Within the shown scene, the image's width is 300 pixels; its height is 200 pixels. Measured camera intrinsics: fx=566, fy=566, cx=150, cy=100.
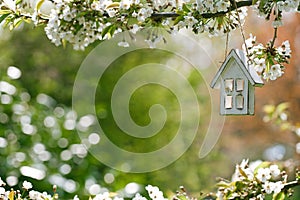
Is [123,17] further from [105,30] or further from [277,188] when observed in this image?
[277,188]

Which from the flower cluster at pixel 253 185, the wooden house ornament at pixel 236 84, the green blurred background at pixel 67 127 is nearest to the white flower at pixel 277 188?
the flower cluster at pixel 253 185

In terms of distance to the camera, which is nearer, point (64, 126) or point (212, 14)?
point (212, 14)

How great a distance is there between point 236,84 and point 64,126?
7.94 ft

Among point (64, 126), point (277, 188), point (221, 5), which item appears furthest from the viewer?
point (64, 126)

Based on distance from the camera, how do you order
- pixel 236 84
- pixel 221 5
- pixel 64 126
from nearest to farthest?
pixel 221 5, pixel 236 84, pixel 64 126

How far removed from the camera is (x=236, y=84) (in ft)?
4.84

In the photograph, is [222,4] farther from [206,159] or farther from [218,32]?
[206,159]

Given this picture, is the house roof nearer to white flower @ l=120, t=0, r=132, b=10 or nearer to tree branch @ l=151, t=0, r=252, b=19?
tree branch @ l=151, t=0, r=252, b=19

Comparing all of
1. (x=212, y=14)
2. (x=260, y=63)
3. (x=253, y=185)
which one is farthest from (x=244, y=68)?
(x=253, y=185)

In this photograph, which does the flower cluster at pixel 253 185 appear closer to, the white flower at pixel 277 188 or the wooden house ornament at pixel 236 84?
the white flower at pixel 277 188

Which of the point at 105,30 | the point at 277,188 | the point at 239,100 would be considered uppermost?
the point at 105,30

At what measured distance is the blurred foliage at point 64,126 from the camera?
3.37 m

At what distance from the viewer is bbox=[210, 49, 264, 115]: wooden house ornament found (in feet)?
4.61

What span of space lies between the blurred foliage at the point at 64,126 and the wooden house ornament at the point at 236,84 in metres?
1.75
